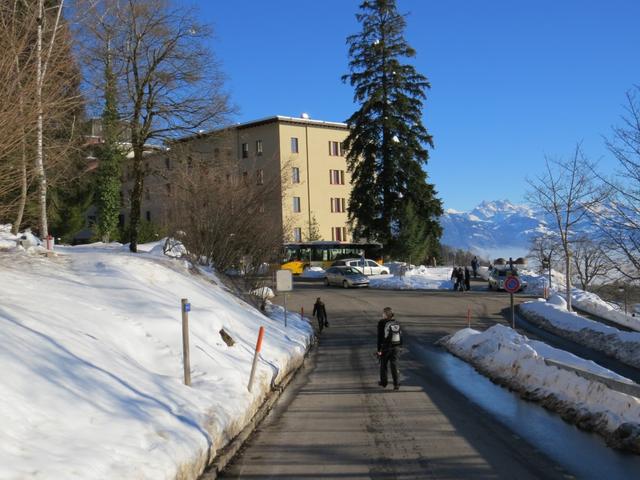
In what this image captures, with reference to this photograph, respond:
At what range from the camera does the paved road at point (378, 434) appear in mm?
6832

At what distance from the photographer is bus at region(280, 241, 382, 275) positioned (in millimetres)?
60000

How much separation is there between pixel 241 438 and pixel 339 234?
67.8 meters

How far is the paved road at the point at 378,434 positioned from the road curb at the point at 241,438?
0.12 metres

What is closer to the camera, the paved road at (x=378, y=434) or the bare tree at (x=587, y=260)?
the paved road at (x=378, y=434)

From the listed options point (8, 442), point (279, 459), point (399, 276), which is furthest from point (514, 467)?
point (399, 276)

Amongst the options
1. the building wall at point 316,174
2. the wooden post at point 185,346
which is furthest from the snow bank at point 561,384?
the building wall at point 316,174

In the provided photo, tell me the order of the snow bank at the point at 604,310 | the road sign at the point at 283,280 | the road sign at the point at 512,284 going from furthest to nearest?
the snow bank at the point at 604,310, the road sign at the point at 512,284, the road sign at the point at 283,280

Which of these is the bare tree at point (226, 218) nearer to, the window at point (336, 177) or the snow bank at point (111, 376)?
the snow bank at point (111, 376)

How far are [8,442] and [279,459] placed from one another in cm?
333

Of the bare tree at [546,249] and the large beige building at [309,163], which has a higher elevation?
the large beige building at [309,163]

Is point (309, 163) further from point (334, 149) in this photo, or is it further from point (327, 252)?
point (327, 252)

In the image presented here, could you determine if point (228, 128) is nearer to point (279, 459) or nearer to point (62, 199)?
point (62, 199)

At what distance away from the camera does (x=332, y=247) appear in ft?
201

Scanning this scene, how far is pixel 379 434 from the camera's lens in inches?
334
